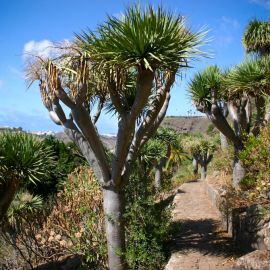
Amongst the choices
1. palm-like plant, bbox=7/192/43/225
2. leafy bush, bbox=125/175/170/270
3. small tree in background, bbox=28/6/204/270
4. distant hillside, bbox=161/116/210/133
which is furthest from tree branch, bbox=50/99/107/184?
distant hillside, bbox=161/116/210/133

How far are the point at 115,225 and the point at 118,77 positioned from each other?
104 inches

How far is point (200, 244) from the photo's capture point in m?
8.66

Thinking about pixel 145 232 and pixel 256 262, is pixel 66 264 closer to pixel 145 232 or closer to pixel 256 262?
pixel 145 232

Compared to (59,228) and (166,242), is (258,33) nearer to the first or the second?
(166,242)

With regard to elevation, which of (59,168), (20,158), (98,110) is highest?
(98,110)

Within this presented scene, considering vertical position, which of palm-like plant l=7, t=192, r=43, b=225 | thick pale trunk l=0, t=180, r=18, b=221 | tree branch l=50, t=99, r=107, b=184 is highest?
tree branch l=50, t=99, r=107, b=184

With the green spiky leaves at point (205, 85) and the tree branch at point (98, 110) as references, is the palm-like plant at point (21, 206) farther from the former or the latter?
the green spiky leaves at point (205, 85)

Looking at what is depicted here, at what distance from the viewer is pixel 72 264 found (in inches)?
417

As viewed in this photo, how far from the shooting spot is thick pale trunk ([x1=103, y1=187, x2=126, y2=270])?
23.5 ft

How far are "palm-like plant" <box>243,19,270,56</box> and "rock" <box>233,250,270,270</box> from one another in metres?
13.3

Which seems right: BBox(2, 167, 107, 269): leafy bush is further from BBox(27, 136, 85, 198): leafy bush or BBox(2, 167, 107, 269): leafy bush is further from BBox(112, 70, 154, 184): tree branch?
BBox(27, 136, 85, 198): leafy bush

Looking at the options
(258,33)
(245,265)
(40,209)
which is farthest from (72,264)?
(258,33)

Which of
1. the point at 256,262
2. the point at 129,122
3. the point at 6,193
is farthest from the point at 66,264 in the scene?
the point at 256,262

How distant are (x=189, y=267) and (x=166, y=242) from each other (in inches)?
67.2
